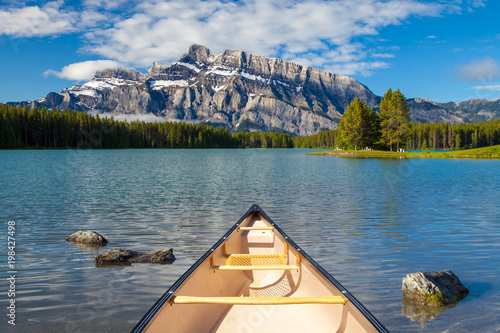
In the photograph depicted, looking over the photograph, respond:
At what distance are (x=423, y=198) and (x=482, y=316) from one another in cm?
1877

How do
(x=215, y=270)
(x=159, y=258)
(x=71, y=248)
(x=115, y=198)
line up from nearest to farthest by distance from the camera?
(x=215, y=270) < (x=159, y=258) < (x=71, y=248) < (x=115, y=198)

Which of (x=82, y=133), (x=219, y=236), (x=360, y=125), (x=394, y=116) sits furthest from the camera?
(x=82, y=133)

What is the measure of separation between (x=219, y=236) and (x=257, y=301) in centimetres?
931

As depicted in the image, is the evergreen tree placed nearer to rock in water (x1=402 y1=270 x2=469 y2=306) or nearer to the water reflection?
rock in water (x1=402 y1=270 x2=469 y2=306)

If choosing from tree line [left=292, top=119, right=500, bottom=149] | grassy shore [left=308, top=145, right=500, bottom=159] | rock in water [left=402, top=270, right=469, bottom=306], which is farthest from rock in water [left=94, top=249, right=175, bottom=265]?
tree line [left=292, top=119, right=500, bottom=149]

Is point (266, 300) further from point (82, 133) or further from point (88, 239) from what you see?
point (82, 133)

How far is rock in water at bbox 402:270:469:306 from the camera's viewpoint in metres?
7.71

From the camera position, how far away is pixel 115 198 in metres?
23.7

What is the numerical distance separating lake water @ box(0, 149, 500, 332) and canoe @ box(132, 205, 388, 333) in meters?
1.98

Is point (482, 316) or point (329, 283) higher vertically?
point (329, 283)

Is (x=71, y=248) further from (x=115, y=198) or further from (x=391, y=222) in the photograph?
(x=391, y=222)

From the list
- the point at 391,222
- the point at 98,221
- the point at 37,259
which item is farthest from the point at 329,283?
the point at 98,221

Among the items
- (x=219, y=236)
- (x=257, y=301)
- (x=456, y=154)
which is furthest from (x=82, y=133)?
(x=257, y=301)

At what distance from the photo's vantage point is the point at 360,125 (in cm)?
9019
